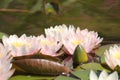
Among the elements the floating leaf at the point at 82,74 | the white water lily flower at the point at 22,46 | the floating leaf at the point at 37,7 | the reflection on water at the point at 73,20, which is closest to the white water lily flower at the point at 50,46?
the white water lily flower at the point at 22,46

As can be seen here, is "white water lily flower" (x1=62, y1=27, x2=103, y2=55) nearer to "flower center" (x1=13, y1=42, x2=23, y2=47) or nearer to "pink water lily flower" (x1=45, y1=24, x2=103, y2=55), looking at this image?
"pink water lily flower" (x1=45, y1=24, x2=103, y2=55)

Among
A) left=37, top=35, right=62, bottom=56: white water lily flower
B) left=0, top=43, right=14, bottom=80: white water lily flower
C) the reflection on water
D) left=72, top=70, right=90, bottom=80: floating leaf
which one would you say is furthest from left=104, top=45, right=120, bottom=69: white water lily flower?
the reflection on water

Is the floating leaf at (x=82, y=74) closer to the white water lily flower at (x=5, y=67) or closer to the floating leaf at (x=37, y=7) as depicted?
the white water lily flower at (x=5, y=67)

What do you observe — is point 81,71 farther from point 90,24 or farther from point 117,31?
point 90,24

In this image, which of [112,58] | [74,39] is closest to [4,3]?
[74,39]

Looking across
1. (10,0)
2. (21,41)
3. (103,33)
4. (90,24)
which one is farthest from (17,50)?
(10,0)

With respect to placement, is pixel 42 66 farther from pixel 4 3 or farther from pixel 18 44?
pixel 4 3

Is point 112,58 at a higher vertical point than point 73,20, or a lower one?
lower
